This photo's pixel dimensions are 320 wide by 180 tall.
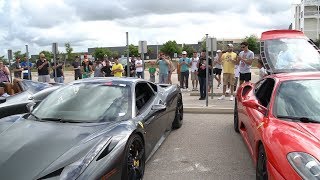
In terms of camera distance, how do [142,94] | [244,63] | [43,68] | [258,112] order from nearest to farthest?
1. [258,112]
2. [142,94]
3. [244,63]
4. [43,68]

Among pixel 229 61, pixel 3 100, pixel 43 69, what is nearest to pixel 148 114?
pixel 3 100

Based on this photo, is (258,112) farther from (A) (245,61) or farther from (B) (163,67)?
(B) (163,67)

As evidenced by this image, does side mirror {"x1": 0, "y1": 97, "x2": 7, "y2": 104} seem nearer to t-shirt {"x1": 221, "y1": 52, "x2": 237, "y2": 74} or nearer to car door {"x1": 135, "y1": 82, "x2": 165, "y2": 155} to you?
car door {"x1": 135, "y1": 82, "x2": 165, "y2": 155}

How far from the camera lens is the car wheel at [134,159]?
3.83 m

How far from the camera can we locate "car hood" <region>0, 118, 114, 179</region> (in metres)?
3.25

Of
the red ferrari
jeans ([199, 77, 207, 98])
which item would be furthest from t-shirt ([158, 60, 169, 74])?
the red ferrari

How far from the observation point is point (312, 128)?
3.62 meters

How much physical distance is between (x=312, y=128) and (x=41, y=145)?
2.66 meters

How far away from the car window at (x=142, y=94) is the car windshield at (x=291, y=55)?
10.7 ft

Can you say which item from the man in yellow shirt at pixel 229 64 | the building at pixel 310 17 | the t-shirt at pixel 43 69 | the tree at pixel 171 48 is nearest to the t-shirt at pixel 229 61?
the man in yellow shirt at pixel 229 64

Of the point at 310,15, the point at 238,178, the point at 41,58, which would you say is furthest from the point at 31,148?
the point at 310,15

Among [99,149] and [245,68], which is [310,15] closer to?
[245,68]

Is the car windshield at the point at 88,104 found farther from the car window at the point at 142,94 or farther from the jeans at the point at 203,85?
the jeans at the point at 203,85

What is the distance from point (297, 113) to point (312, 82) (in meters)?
0.68
